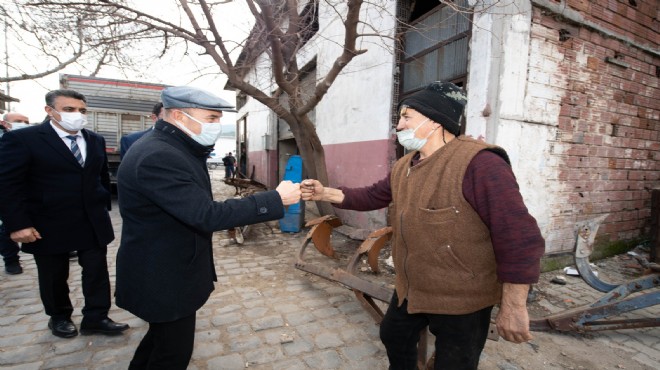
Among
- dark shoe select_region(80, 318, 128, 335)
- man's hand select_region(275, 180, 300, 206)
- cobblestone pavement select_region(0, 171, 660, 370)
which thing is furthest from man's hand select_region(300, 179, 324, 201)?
dark shoe select_region(80, 318, 128, 335)

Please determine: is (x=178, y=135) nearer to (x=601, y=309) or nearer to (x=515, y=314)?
(x=515, y=314)

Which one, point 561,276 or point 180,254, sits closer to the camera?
point 180,254

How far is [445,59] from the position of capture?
5188mm

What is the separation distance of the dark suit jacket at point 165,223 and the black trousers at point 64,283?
153 cm

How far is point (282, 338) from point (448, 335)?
1859 millimetres

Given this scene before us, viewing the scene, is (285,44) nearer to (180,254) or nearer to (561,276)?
(180,254)

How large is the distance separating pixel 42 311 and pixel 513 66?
6241mm

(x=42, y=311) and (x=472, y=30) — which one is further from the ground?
(x=472, y=30)

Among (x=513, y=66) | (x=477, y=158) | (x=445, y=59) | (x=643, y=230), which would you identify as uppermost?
(x=445, y=59)

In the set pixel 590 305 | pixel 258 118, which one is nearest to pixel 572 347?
pixel 590 305

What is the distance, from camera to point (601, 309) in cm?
291

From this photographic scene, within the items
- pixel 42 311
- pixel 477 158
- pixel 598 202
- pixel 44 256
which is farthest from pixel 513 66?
pixel 42 311

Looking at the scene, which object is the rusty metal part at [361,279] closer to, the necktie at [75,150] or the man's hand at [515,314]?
the man's hand at [515,314]

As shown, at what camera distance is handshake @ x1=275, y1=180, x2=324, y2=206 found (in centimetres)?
213
